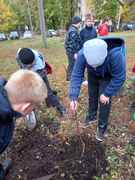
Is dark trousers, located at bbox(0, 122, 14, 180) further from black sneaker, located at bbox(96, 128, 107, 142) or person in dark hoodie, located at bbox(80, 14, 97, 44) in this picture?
person in dark hoodie, located at bbox(80, 14, 97, 44)

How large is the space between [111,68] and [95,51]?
1.42 ft

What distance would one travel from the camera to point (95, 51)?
345 centimetres

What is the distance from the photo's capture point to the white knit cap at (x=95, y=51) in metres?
3.44

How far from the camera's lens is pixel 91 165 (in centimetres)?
378

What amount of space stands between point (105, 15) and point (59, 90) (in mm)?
37652

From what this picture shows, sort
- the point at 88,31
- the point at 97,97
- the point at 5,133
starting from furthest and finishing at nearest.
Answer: the point at 88,31 → the point at 97,97 → the point at 5,133

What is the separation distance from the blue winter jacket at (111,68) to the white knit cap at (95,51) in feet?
0.77

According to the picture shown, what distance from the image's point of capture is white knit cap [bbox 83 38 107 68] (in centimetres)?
344

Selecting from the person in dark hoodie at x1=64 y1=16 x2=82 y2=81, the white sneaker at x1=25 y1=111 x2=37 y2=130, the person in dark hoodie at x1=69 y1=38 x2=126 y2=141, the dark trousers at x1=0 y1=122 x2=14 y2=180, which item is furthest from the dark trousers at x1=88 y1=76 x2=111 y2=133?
the person in dark hoodie at x1=64 y1=16 x2=82 y2=81

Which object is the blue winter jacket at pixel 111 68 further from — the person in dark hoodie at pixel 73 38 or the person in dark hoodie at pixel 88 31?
the person in dark hoodie at pixel 88 31

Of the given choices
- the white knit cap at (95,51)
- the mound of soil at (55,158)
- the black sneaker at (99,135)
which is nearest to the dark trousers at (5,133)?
the mound of soil at (55,158)

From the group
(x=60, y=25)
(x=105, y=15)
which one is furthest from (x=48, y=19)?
(x=105, y=15)

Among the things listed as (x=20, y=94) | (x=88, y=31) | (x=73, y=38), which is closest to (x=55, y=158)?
(x=20, y=94)

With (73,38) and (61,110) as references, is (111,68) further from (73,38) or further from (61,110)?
(73,38)
